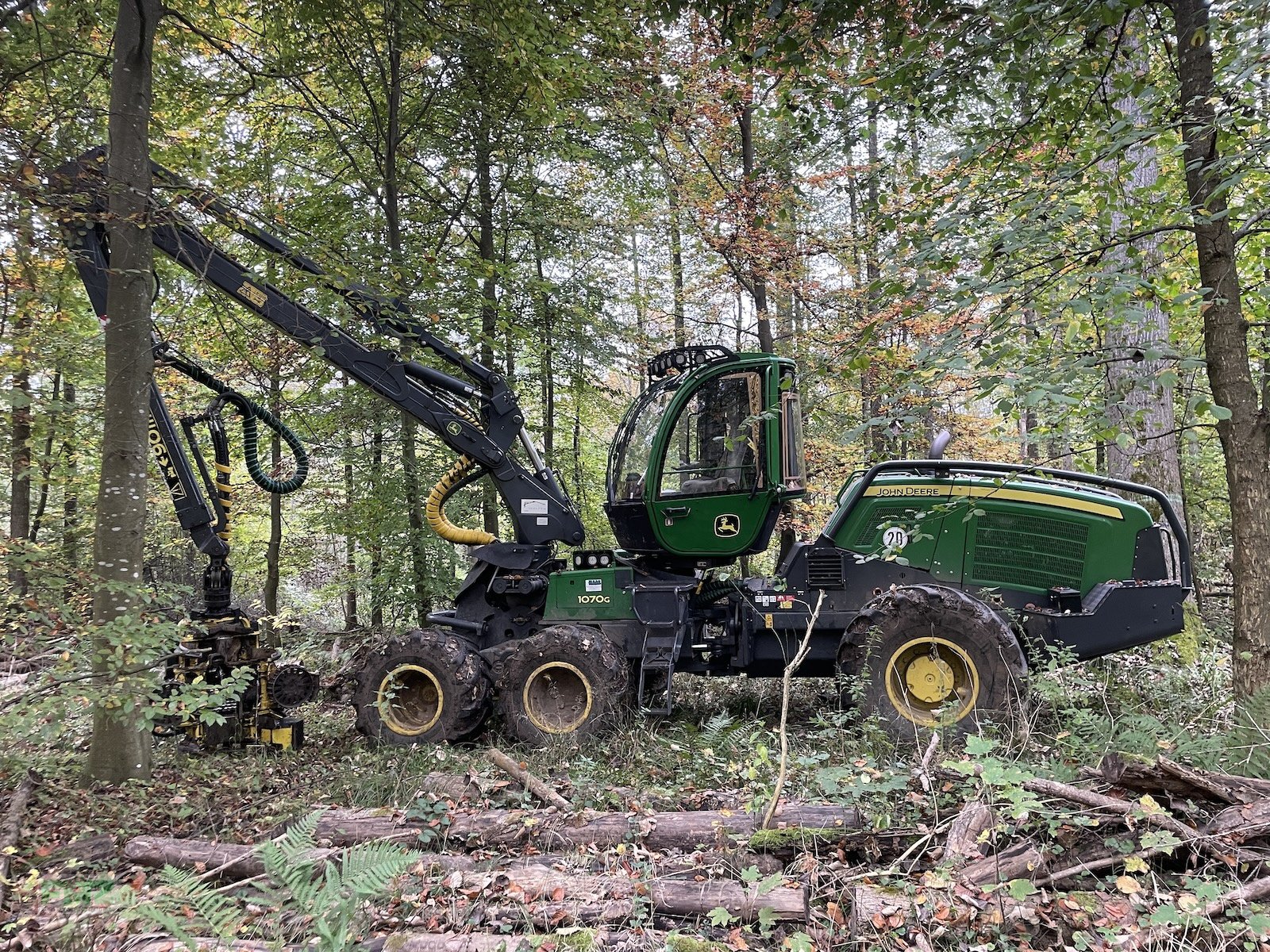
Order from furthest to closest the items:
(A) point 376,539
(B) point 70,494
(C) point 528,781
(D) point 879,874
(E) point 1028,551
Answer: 1. (B) point 70,494
2. (A) point 376,539
3. (E) point 1028,551
4. (C) point 528,781
5. (D) point 879,874

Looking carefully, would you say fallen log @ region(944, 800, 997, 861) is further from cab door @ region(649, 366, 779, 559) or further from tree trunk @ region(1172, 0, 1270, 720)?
cab door @ region(649, 366, 779, 559)

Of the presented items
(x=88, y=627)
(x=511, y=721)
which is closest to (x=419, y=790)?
(x=511, y=721)

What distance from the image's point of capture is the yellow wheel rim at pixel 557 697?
608cm

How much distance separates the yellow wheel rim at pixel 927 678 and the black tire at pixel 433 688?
3.19 meters

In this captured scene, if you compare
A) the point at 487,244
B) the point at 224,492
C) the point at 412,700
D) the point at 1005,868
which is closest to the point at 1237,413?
the point at 1005,868

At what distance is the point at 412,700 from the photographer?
646cm

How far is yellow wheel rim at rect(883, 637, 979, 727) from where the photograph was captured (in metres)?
5.29

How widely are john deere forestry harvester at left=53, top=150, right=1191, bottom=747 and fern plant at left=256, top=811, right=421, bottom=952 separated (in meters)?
2.81

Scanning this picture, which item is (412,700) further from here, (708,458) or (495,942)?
(495,942)

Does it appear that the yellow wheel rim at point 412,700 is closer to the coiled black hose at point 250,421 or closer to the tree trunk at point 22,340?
the coiled black hose at point 250,421

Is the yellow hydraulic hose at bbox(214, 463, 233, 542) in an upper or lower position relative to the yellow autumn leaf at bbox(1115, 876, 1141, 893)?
upper

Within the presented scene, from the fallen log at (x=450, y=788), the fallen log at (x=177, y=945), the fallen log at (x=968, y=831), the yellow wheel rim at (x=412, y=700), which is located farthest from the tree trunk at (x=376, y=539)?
the fallen log at (x=968, y=831)

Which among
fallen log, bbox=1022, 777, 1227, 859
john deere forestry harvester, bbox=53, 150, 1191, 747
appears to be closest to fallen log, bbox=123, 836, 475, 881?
john deere forestry harvester, bbox=53, 150, 1191, 747

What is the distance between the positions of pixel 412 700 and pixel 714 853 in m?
3.72
